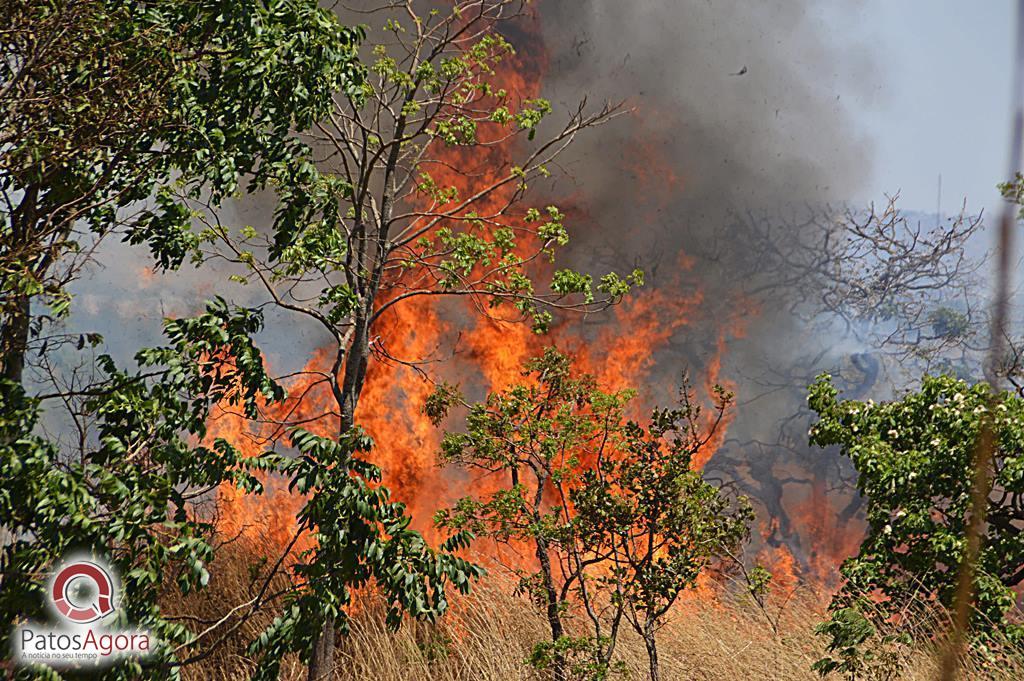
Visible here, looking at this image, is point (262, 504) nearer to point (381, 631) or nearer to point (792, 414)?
point (381, 631)

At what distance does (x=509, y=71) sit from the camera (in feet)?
44.2

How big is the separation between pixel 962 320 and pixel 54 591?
14.0 meters

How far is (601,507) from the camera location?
6.50 metres

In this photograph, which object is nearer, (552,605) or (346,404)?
(346,404)

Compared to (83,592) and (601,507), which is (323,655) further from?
(83,592)

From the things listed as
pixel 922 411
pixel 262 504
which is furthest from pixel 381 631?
pixel 922 411

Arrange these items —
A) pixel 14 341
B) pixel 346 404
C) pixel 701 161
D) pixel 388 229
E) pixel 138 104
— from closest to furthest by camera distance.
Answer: pixel 138 104 < pixel 14 341 < pixel 346 404 < pixel 388 229 < pixel 701 161

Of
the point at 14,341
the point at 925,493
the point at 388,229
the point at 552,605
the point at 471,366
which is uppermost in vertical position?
the point at 471,366

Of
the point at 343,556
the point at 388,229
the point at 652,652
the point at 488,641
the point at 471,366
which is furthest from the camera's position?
the point at 471,366

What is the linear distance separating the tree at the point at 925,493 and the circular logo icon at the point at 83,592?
491 cm

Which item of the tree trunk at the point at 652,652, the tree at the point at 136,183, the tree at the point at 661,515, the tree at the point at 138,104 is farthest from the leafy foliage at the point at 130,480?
the tree trunk at the point at 652,652

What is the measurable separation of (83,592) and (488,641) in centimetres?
430

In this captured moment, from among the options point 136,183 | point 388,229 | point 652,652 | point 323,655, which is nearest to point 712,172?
point 388,229

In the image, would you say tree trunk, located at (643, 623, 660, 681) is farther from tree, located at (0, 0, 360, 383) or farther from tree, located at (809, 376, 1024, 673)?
tree, located at (0, 0, 360, 383)
